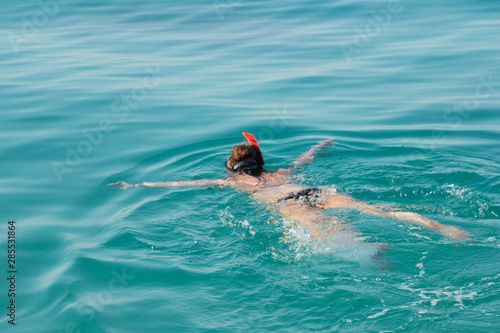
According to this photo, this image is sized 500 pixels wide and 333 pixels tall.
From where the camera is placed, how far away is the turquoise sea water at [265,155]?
5.30 meters

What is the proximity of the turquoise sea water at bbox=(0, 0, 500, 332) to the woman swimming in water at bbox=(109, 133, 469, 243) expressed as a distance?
0.18 m

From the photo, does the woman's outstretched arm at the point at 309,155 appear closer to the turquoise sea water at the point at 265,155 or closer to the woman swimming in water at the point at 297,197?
the woman swimming in water at the point at 297,197

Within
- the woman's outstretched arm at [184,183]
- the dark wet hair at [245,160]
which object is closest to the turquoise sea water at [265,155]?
the woman's outstretched arm at [184,183]

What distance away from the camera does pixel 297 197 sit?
23.5 feet

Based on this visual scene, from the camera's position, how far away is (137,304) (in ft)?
18.0

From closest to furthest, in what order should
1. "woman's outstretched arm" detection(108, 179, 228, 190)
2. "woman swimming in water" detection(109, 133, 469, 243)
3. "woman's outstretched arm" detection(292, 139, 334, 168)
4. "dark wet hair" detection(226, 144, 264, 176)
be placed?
"woman swimming in water" detection(109, 133, 469, 243) → "woman's outstretched arm" detection(108, 179, 228, 190) → "dark wet hair" detection(226, 144, 264, 176) → "woman's outstretched arm" detection(292, 139, 334, 168)

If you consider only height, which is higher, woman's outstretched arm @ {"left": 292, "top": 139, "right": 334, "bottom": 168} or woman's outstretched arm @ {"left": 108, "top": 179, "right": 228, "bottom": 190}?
woman's outstretched arm @ {"left": 292, "top": 139, "right": 334, "bottom": 168}

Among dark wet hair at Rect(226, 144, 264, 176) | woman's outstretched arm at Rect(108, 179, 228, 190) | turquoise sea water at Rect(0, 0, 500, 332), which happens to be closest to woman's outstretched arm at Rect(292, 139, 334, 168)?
turquoise sea water at Rect(0, 0, 500, 332)

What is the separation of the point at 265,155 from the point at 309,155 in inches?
34.6

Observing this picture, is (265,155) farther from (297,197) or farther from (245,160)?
(297,197)

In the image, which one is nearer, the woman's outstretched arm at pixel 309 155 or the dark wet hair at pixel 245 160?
the dark wet hair at pixel 245 160

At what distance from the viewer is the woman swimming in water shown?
630 centimetres

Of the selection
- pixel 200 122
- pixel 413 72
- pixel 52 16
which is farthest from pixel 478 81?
pixel 52 16

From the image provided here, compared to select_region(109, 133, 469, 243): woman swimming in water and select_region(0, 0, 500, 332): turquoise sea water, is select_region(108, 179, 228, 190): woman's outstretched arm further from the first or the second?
select_region(0, 0, 500, 332): turquoise sea water
